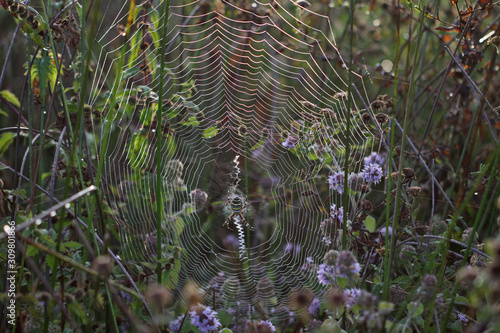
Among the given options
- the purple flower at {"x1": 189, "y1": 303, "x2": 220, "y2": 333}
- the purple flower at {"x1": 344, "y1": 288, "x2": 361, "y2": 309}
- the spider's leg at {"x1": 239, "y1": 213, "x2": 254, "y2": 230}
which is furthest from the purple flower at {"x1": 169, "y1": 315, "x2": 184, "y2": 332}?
the spider's leg at {"x1": 239, "y1": 213, "x2": 254, "y2": 230}

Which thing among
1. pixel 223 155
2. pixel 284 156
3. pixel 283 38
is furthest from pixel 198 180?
pixel 283 38

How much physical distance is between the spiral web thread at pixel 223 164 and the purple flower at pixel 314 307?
0.25 m

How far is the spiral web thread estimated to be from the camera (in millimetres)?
2480

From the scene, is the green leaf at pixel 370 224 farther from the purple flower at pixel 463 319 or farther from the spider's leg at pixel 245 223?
the spider's leg at pixel 245 223

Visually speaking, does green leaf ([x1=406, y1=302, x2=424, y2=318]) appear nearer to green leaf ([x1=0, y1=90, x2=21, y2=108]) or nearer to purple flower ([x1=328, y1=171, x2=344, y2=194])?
purple flower ([x1=328, y1=171, x2=344, y2=194])

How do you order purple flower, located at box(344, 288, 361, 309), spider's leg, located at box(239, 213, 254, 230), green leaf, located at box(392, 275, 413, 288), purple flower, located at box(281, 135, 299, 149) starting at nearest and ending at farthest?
purple flower, located at box(344, 288, 361, 309) → green leaf, located at box(392, 275, 413, 288) → purple flower, located at box(281, 135, 299, 149) → spider's leg, located at box(239, 213, 254, 230)

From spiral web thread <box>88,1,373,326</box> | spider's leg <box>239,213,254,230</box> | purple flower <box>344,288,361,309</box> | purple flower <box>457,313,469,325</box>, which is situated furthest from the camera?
spider's leg <box>239,213,254,230</box>

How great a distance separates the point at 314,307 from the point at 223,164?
1.67 meters

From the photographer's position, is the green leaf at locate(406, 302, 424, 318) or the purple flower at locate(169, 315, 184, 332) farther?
the purple flower at locate(169, 315, 184, 332)

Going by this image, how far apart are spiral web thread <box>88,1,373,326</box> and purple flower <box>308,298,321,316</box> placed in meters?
0.25

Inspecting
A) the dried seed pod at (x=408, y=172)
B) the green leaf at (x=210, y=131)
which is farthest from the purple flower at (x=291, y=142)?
the dried seed pod at (x=408, y=172)

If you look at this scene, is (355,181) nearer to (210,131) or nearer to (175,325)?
(210,131)

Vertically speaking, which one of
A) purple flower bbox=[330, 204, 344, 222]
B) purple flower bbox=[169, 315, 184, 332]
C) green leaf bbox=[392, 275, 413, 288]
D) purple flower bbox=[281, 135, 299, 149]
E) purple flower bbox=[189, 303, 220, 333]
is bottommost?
purple flower bbox=[169, 315, 184, 332]

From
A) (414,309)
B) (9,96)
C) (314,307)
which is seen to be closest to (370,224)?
(314,307)
